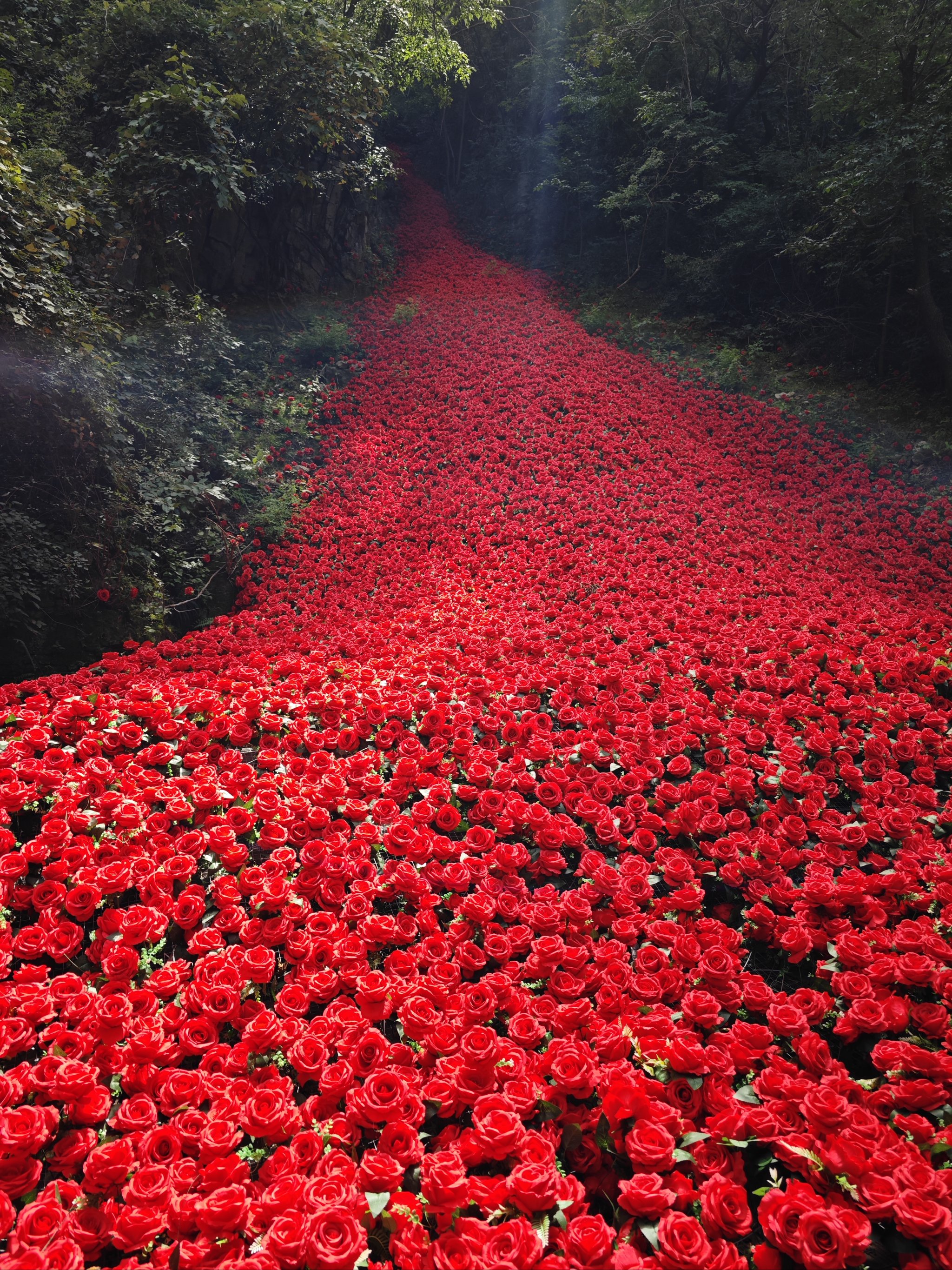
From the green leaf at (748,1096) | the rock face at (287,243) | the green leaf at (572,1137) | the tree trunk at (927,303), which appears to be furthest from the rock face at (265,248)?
the tree trunk at (927,303)

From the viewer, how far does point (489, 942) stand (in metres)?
2.61

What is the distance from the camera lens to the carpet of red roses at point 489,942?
1708 mm

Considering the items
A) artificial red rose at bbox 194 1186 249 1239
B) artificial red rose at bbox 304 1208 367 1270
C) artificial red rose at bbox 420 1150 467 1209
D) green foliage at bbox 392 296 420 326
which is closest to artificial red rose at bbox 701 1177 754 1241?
artificial red rose at bbox 420 1150 467 1209

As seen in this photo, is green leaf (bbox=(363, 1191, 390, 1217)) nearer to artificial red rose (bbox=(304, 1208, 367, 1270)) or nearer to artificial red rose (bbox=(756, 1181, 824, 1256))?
artificial red rose (bbox=(304, 1208, 367, 1270))

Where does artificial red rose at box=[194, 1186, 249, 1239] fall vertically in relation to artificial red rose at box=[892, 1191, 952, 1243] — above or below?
below

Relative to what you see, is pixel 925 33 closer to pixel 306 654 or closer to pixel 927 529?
pixel 927 529

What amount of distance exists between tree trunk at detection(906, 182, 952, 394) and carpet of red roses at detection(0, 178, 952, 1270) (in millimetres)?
7566

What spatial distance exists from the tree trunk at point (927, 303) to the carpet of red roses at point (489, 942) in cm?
757

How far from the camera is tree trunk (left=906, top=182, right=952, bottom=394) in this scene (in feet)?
33.6

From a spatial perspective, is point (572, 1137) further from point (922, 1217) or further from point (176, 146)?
point (176, 146)

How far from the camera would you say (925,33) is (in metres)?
9.53

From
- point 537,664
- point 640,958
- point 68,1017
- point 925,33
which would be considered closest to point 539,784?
point 640,958

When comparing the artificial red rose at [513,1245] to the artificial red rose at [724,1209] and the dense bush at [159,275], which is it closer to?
the artificial red rose at [724,1209]

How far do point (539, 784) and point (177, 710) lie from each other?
8.09 ft
